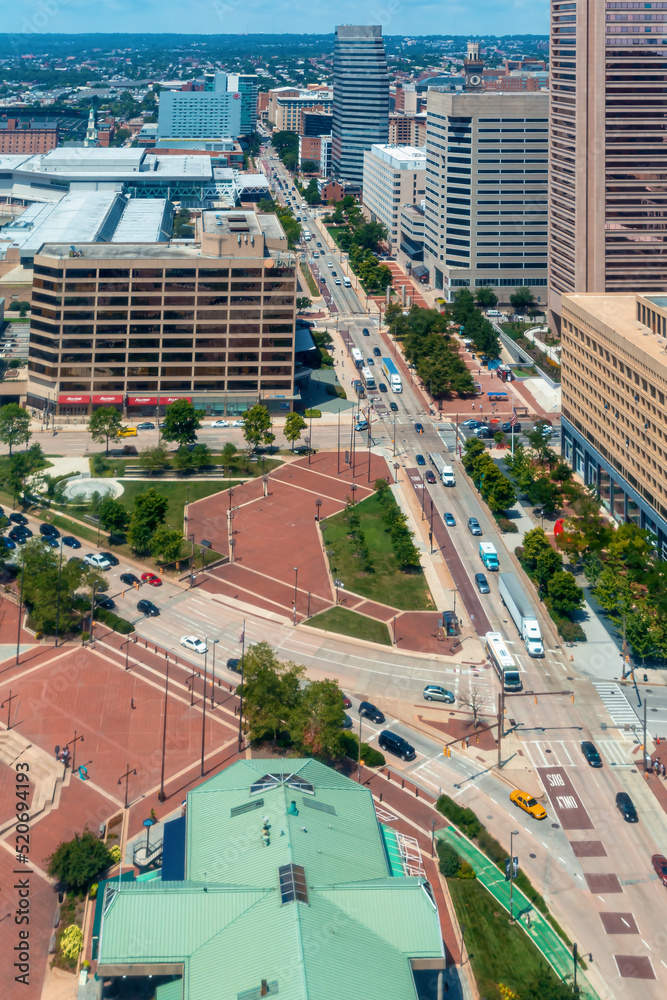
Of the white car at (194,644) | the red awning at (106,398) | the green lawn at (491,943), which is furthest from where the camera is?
the red awning at (106,398)

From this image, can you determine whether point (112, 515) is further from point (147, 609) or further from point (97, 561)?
point (147, 609)

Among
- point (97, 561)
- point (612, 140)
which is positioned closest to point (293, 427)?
point (97, 561)

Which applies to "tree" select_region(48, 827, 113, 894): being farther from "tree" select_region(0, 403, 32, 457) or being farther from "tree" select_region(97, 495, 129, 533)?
"tree" select_region(0, 403, 32, 457)

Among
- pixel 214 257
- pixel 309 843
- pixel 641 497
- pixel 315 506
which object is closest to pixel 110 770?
pixel 309 843

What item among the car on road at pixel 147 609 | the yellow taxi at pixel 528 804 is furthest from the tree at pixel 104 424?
the yellow taxi at pixel 528 804

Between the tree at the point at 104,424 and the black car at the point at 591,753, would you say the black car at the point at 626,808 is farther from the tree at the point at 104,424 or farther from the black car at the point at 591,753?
the tree at the point at 104,424

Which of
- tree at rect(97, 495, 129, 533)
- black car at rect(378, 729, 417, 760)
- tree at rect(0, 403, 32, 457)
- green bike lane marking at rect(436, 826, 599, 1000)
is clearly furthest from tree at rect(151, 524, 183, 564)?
green bike lane marking at rect(436, 826, 599, 1000)
